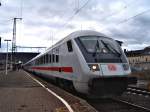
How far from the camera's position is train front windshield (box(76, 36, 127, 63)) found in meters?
16.0

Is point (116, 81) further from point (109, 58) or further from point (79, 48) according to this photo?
point (79, 48)

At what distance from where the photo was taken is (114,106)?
15016mm

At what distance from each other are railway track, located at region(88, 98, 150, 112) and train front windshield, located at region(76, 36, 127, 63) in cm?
189

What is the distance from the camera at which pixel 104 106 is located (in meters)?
15.2

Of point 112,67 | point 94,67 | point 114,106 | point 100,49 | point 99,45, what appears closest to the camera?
point 114,106

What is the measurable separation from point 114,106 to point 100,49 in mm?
2846

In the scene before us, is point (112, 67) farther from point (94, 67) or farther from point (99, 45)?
point (99, 45)

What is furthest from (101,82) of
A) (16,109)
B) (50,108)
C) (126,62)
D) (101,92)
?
(16,109)

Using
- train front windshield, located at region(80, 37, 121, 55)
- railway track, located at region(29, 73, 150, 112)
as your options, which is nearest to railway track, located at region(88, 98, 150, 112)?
railway track, located at region(29, 73, 150, 112)

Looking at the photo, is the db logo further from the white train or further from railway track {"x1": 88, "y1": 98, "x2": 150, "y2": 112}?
railway track {"x1": 88, "y1": 98, "x2": 150, "y2": 112}

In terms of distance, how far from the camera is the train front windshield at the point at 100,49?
52.4 ft

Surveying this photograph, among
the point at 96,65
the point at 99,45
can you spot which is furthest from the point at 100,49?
the point at 96,65

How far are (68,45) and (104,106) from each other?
461cm

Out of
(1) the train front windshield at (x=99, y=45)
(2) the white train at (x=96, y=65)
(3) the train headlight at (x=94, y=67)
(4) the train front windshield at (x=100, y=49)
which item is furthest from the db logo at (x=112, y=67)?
(1) the train front windshield at (x=99, y=45)
